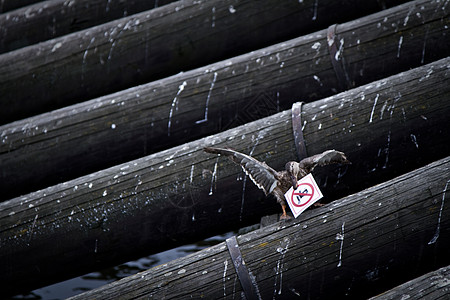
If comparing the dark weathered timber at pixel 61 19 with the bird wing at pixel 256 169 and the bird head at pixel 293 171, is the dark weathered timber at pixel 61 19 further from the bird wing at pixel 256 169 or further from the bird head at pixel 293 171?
the bird head at pixel 293 171

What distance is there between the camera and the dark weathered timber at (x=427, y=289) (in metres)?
1.87

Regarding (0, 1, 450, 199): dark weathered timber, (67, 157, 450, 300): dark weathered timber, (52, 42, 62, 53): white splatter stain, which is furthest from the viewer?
(52, 42, 62, 53): white splatter stain

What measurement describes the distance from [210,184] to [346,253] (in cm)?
85

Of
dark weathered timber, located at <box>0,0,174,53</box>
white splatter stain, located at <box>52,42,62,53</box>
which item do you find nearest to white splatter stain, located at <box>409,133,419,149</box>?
dark weathered timber, located at <box>0,0,174,53</box>

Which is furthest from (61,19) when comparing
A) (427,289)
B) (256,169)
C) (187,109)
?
(427,289)

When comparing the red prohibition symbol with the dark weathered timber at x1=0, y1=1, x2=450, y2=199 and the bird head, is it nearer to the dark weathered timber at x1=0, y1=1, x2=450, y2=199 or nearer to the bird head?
the bird head

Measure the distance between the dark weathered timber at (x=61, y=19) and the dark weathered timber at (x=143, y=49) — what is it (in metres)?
0.52

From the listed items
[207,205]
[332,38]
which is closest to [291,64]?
[332,38]

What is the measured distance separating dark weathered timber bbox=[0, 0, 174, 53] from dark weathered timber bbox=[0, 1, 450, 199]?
4.46 ft

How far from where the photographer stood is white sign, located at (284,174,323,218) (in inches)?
90.0

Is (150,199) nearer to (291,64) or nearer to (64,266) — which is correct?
(64,266)

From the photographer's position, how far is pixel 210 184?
268cm

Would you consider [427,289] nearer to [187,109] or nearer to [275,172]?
[275,172]

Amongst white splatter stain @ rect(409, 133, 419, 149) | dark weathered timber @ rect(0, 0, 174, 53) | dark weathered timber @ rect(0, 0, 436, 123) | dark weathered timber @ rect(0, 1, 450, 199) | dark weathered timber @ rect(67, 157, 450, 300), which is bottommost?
dark weathered timber @ rect(67, 157, 450, 300)
